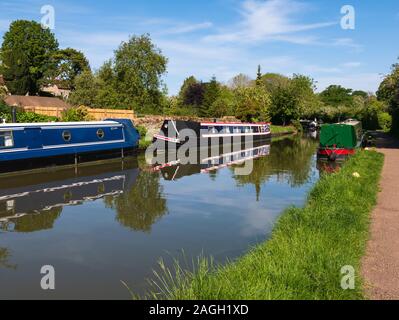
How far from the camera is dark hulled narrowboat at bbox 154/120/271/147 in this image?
78.1 ft

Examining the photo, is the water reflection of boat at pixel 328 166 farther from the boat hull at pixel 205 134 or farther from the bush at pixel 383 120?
the bush at pixel 383 120

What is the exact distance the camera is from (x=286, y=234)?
703 centimetres

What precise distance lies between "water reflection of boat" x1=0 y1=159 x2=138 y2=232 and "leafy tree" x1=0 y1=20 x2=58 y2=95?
43.0 m

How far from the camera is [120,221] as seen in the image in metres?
9.43

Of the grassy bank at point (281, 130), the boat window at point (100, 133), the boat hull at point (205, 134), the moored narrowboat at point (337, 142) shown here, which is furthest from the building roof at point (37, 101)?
the moored narrowboat at point (337, 142)

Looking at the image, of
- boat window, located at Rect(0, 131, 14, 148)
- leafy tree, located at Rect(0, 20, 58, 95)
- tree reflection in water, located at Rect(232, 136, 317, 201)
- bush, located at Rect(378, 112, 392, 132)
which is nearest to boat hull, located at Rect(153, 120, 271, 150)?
tree reflection in water, located at Rect(232, 136, 317, 201)

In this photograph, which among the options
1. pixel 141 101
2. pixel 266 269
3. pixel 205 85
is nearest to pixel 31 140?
pixel 266 269

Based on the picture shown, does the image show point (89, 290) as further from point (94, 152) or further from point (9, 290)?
point (94, 152)

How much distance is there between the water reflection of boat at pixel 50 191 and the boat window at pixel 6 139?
1.18m

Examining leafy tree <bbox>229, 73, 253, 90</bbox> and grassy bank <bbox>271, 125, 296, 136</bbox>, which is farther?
leafy tree <bbox>229, 73, 253, 90</bbox>

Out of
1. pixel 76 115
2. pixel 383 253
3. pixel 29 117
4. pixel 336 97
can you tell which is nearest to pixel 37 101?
pixel 76 115

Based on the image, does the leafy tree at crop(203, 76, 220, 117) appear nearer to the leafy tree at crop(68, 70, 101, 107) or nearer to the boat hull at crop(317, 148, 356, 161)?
the leafy tree at crop(68, 70, 101, 107)

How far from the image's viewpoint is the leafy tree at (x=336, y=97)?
90.2m
